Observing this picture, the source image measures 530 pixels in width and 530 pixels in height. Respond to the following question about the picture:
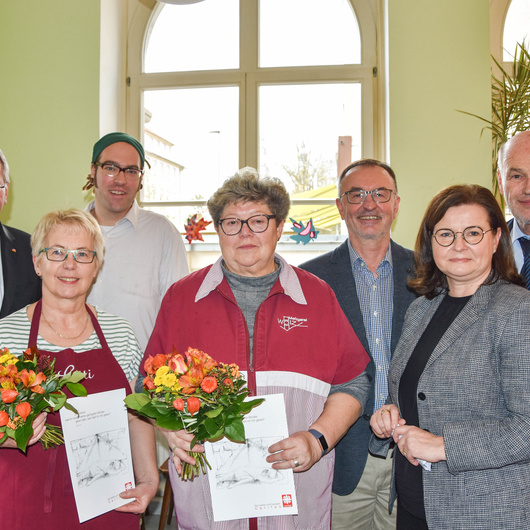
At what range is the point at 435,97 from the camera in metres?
3.77

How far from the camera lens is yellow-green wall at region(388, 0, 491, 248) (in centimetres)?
372

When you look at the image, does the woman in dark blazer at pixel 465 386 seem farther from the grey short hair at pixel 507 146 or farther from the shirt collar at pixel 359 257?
the grey short hair at pixel 507 146

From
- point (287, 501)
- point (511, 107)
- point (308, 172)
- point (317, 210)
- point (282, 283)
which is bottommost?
point (287, 501)

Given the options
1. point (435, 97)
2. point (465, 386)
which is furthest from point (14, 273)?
point (435, 97)

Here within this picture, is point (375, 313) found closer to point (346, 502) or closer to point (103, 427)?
point (346, 502)

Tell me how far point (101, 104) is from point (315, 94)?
1800mm

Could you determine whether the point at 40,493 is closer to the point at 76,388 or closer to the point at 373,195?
the point at 76,388

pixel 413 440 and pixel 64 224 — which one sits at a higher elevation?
pixel 64 224

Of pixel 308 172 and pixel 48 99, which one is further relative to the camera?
pixel 308 172

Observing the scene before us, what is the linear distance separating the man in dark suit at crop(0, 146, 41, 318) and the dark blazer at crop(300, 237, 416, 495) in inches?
53.6

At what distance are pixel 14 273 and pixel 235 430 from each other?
4.94 feet

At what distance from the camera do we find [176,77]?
4566 mm

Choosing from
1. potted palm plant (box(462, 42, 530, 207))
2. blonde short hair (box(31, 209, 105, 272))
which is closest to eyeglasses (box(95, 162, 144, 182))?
blonde short hair (box(31, 209, 105, 272))

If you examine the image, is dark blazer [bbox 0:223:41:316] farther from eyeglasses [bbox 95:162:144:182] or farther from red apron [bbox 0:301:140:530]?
red apron [bbox 0:301:140:530]
